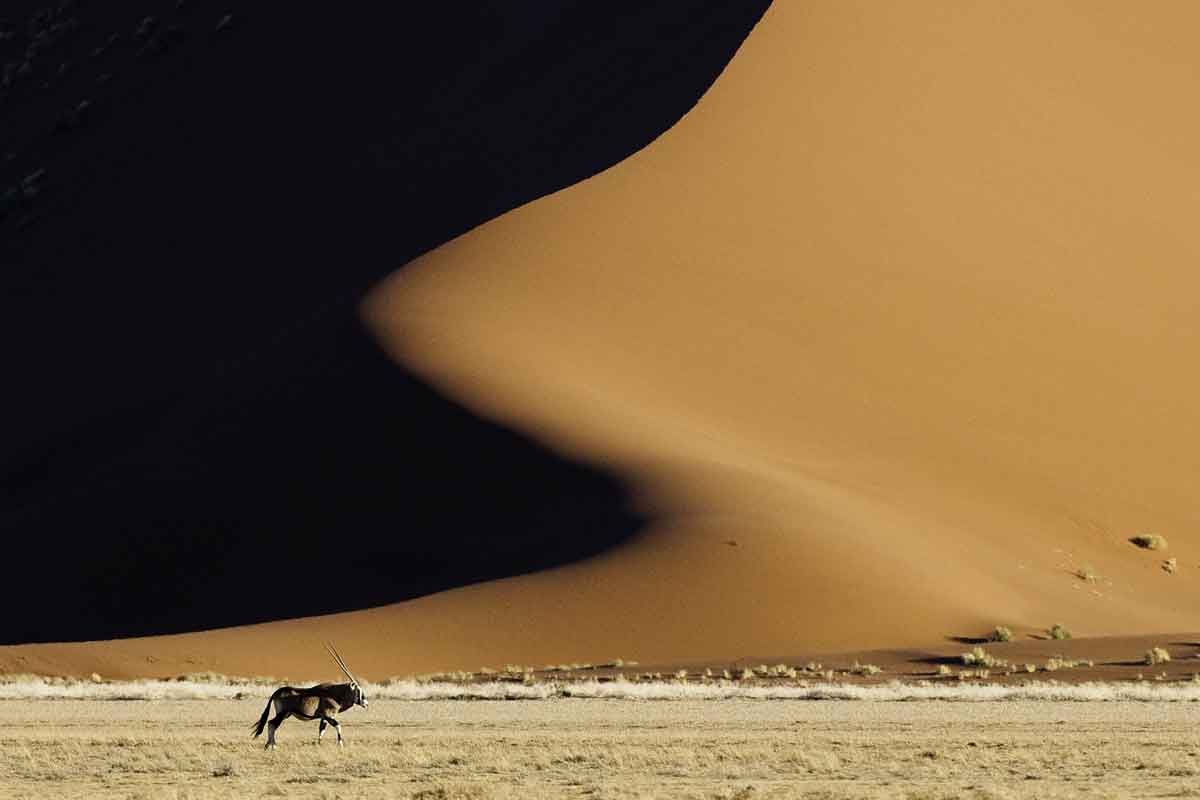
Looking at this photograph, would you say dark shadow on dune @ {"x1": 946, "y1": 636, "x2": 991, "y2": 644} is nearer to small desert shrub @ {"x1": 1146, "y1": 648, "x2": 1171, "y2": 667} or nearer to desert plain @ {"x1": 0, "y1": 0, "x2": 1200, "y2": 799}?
desert plain @ {"x1": 0, "y1": 0, "x2": 1200, "y2": 799}

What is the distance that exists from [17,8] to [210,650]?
172 ft

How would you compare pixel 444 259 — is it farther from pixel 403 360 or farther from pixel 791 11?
pixel 791 11

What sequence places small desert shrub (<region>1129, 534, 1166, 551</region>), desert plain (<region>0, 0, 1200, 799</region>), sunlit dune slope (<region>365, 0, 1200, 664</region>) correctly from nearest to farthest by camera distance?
desert plain (<region>0, 0, 1200, 799</region>)
sunlit dune slope (<region>365, 0, 1200, 664</region>)
small desert shrub (<region>1129, 534, 1166, 551</region>)

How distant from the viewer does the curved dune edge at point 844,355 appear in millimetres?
34281

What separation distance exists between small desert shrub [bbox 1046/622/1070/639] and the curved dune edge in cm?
43

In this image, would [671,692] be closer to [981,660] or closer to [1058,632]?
[981,660]

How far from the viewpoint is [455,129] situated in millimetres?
52219

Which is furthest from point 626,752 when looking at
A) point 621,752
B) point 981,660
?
point 981,660

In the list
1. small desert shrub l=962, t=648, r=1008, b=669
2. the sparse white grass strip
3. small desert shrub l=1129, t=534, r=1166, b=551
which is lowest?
the sparse white grass strip

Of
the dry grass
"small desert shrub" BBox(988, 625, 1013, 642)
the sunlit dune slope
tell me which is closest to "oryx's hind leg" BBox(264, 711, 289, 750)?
the dry grass

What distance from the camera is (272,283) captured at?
50.4m

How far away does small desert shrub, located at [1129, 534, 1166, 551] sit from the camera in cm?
3928

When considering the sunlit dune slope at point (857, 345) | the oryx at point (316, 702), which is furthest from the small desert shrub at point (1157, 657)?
the oryx at point (316, 702)

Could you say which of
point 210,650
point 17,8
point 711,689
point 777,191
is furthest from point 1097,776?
point 17,8
